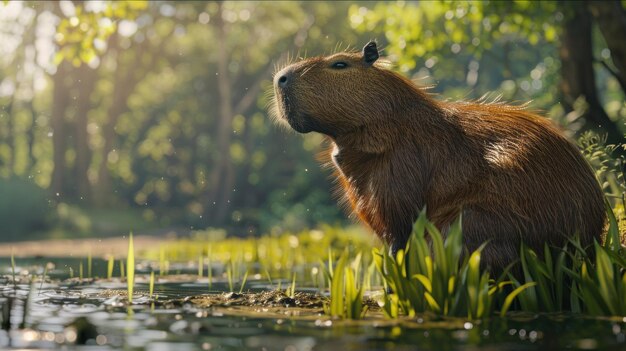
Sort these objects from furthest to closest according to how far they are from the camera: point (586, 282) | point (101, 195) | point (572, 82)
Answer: point (101, 195) → point (572, 82) → point (586, 282)

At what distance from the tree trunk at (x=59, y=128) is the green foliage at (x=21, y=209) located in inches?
271

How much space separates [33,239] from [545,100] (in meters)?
11.7

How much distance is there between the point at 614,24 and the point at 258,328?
309 inches

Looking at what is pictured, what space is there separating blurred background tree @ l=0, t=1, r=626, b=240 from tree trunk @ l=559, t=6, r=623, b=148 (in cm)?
436

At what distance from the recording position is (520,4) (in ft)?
41.7

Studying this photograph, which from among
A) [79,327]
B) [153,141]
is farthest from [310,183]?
[79,327]

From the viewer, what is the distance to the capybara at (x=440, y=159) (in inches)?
226

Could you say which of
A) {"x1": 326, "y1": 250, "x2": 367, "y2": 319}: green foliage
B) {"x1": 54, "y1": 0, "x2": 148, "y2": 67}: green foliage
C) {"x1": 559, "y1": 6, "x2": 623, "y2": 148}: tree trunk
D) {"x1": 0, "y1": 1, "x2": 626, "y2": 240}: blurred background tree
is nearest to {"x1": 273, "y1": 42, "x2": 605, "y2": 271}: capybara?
{"x1": 326, "y1": 250, "x2": 367, "y2": 319}: green foliage

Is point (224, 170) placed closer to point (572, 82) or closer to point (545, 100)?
point (545, 100)

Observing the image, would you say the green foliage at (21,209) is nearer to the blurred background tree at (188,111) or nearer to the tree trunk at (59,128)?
the blurred background tree at (188,111)

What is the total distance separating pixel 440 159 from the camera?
6.04 meters

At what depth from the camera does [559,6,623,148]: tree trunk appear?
44.6 ft

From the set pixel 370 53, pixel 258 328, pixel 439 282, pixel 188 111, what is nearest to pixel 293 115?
pixel 370 53

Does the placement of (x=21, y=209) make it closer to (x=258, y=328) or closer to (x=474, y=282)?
(x=258, y=328)
